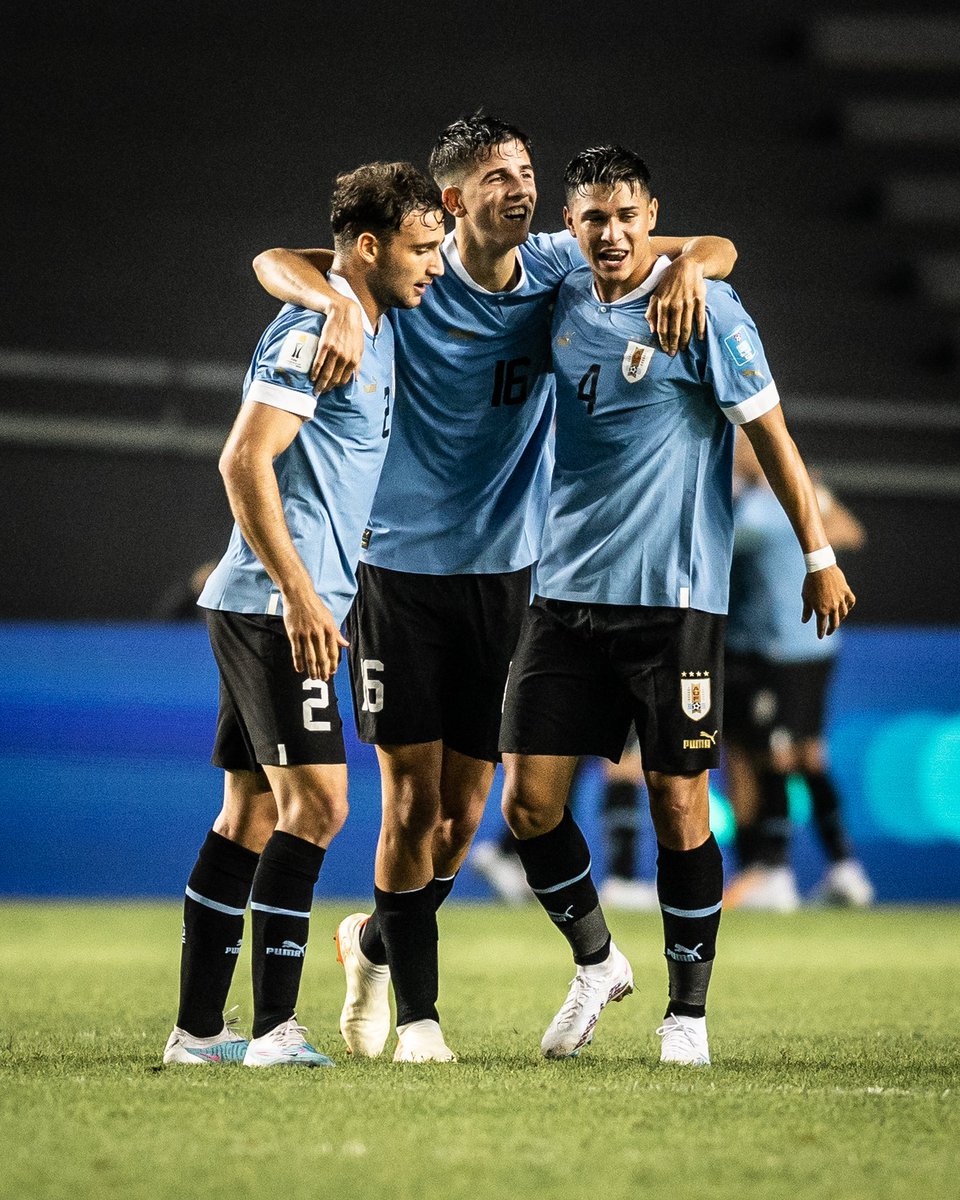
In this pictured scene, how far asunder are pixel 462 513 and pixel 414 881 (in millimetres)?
821

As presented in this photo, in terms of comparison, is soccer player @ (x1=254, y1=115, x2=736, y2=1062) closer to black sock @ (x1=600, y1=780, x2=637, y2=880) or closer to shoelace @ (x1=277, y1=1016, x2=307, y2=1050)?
shoelace @ (x1=277, y1=1016, x2=307, y2=1050)

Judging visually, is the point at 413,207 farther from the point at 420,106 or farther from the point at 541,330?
the point at 420,106

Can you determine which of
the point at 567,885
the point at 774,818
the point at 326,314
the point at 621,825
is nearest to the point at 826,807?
the point at 774,818

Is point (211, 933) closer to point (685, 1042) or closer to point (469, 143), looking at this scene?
point (685, 1042)

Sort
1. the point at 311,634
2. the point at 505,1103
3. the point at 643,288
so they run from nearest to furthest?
the point at 505,1103 < the point at 311,634 < the point at 643,288

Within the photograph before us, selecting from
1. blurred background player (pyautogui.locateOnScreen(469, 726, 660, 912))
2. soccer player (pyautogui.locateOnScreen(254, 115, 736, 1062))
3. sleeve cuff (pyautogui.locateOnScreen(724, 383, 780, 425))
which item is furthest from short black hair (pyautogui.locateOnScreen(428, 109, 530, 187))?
blurred background player (pyautogui.locateOnScreen(469, 726, 660, 912))

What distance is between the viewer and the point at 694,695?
3.68 m

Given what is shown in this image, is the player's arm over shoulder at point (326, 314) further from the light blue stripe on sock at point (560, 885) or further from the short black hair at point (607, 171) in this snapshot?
the light blue stripe on sock at point (560, 885)

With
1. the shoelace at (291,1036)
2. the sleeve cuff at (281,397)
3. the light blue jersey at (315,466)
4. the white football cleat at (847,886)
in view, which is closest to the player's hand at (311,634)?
the light blue jersey at (315,466)

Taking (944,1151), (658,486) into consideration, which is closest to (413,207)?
(658,486)

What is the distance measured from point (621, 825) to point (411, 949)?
4.15 m

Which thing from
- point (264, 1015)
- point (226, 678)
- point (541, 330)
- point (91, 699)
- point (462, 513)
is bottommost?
point (91, 699)

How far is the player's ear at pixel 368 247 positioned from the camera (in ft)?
11.8

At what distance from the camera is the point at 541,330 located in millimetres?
3951
